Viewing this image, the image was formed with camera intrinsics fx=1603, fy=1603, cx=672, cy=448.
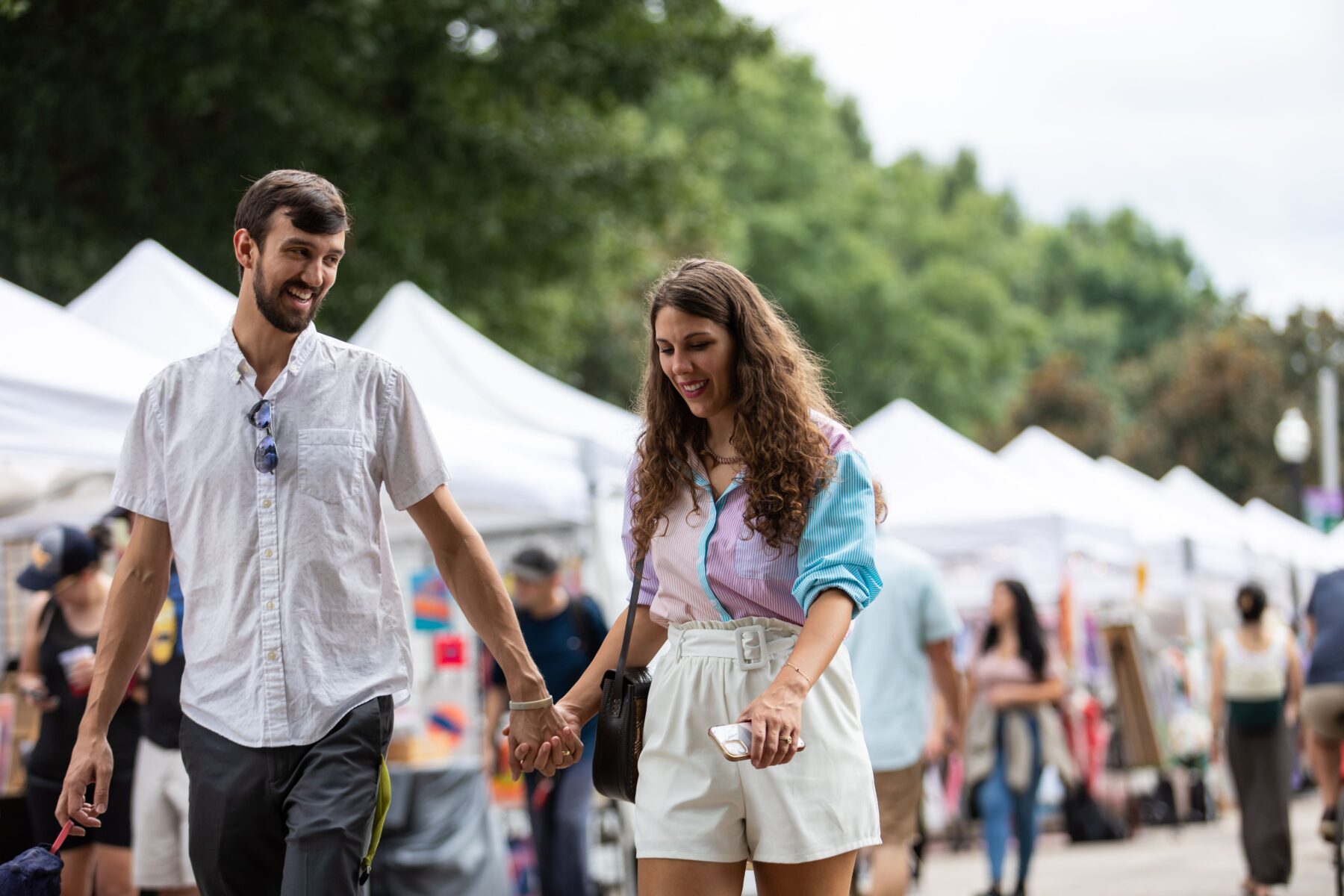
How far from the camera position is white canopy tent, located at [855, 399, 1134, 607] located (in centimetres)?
1282

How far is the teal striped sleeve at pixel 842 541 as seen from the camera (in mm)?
3189

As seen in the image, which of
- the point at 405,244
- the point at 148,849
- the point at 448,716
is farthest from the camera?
the point at 405,244

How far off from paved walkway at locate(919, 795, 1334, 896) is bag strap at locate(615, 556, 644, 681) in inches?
304

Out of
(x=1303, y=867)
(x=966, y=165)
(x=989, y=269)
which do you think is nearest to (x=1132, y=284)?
(x=966, y=165)

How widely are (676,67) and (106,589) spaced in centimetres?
1225

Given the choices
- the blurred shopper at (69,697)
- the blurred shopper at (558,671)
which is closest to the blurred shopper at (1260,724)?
the blurred shopper at (558,671)

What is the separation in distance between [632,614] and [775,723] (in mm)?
667

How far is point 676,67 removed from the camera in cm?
1731

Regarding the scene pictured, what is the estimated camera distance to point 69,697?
235 inches

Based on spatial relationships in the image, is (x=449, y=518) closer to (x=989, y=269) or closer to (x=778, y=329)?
(x=778, y=329)

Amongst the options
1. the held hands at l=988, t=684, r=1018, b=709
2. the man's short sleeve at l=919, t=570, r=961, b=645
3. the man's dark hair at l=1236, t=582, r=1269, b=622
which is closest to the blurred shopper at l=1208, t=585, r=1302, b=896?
the man's dark hair at l=1236, t=582, r=1269, b=622

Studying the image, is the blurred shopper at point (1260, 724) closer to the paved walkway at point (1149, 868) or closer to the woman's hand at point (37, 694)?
the paved walkway at point (1149, 868)

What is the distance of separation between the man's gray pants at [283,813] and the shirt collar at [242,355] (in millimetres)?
733

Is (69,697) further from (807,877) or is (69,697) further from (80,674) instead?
(807,877)
